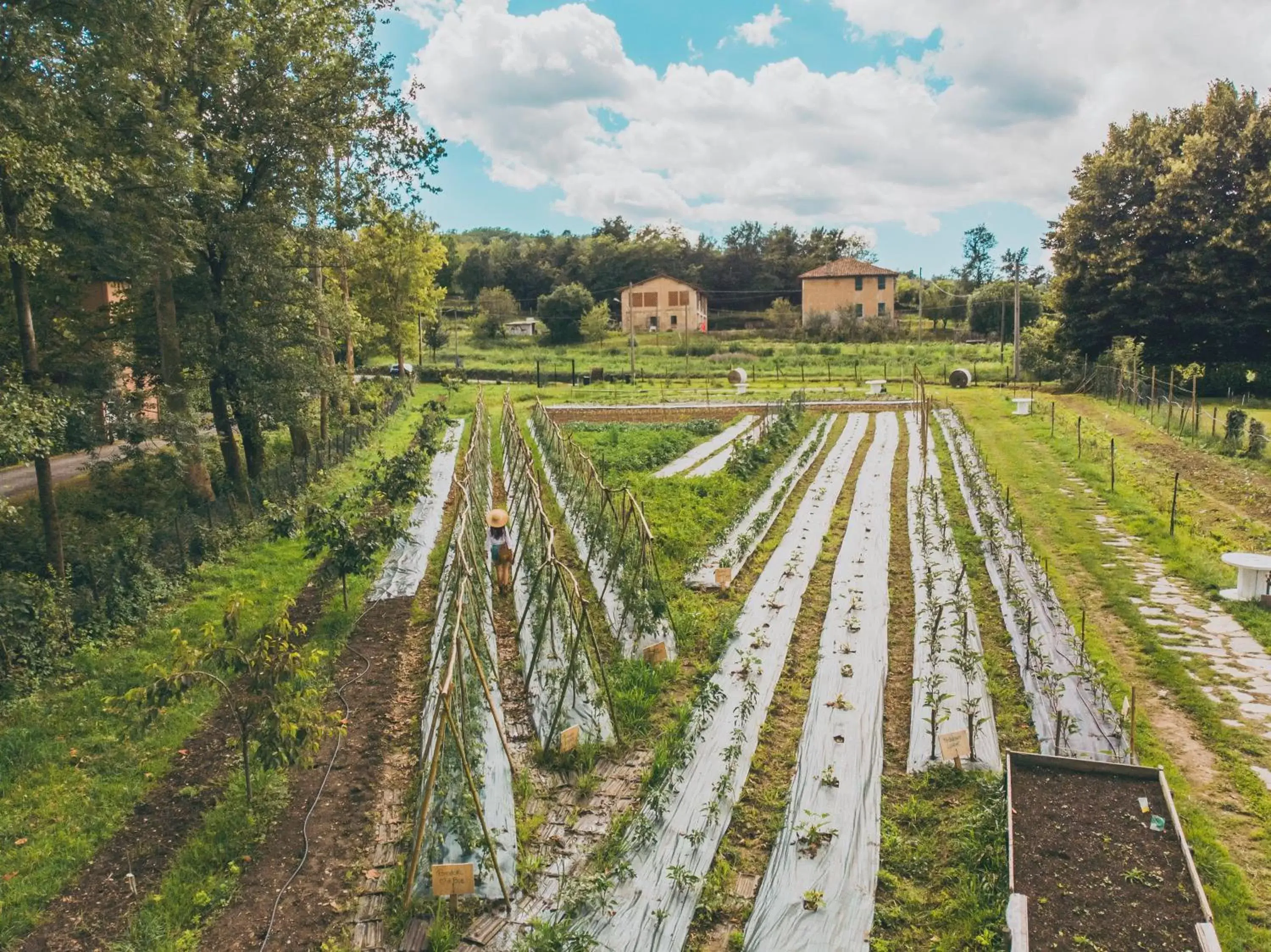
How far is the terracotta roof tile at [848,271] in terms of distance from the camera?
6688cm

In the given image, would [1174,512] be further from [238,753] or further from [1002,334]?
[1002,334]

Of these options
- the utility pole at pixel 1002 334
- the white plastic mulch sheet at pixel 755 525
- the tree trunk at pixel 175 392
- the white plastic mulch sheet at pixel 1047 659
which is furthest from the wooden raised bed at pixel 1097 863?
the utility pole at pixel 1002 334

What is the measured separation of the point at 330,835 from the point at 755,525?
31.0 ft

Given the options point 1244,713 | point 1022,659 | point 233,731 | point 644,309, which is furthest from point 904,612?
point 644,309

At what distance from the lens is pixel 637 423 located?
30.4 m

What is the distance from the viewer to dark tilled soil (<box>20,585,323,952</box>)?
5.61 meters

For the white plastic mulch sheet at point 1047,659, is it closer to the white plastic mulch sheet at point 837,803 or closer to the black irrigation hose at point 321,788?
the white plastic mulch sheet at point 837,803

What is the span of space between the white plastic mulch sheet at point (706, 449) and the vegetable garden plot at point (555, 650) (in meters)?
8.04

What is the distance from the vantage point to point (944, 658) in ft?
30.2

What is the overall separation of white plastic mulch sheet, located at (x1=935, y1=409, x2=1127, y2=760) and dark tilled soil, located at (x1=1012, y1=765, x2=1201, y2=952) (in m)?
0.76

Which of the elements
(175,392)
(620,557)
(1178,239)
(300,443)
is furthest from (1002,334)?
(175,392)

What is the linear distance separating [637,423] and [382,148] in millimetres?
14772

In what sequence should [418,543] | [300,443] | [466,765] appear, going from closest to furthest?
[466,765] < [418,543] < [300,443]

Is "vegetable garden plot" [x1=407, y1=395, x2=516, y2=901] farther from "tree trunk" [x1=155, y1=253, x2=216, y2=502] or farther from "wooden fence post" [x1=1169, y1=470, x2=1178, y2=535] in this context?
"wooden fence post" [x1=1169, y1=470, x2=1178, y2=535]
